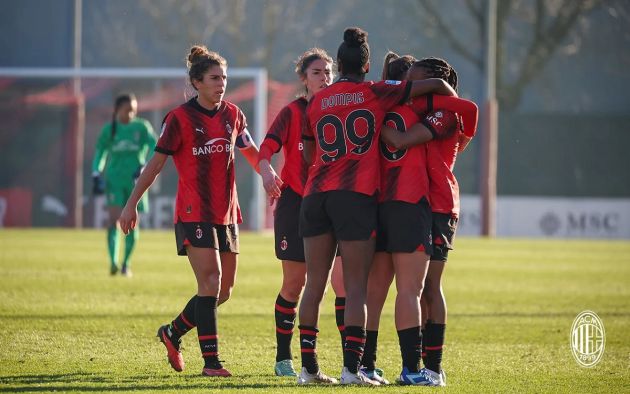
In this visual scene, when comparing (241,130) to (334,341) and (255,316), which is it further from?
(255,316)

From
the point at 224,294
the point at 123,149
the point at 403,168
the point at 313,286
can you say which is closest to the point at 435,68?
the point at 403,168

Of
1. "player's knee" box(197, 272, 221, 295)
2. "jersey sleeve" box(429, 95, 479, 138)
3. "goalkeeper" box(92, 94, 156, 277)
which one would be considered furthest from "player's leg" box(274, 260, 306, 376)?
"goalkeeper" box(92, 94, 156, 277)

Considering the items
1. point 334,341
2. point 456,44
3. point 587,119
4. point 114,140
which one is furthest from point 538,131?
point 334,341

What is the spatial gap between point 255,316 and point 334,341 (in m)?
1.92

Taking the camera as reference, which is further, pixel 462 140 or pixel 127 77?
pixel 127 77

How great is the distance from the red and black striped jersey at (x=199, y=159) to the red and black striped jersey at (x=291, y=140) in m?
0.31

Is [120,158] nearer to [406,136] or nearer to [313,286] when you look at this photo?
[313,286]

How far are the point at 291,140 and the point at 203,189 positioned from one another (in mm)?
632

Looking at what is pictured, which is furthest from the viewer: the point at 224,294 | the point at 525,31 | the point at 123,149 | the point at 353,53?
the point at 525,31

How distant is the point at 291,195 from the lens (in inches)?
310

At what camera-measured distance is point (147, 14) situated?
43562mm

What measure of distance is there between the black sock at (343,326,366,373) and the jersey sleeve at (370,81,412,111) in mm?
1281

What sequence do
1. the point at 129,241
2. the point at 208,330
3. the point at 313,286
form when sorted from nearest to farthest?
the point at 313,286, the point at 208,330, the point at 129,241

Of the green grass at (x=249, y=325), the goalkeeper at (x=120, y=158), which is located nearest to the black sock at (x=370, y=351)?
the green grass at (x=249, y=325)
